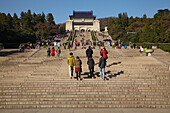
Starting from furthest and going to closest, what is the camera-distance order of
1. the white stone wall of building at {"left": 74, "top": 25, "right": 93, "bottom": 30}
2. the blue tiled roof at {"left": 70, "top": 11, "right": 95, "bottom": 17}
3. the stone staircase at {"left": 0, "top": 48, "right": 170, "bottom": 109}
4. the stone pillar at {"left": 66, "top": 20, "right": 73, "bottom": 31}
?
the blue tiled roof at {"left": 70, "top": 11, "right": 95, "bottom": 17} < the white stone wall of building at {"left": 74, "top": 25, "right": 93, "bottom": 30} < the stone pillar at {"left": 66, "top": 20, "right": 73, "bottom": 31} < the stone staircase at {"left": 0, "top": 48, "right": 170, "bottom": 109}

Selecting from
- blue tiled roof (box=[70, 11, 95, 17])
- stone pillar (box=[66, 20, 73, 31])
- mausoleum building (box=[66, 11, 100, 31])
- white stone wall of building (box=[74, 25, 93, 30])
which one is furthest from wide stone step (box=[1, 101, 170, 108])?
blue tiled roof (box=[70, 11, 95, 17])

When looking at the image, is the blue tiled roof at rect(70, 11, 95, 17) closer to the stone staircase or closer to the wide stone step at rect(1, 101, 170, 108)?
the stone staircase

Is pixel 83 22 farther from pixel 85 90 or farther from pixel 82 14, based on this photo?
pixel 85 90

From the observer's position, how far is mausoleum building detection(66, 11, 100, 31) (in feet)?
262

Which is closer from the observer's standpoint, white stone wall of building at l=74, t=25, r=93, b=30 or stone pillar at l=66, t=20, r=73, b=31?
stone pillar at l=66, t=20, r=73, b=31

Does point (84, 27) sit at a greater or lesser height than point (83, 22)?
lesser

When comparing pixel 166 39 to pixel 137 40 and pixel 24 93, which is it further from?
pixel 24 93

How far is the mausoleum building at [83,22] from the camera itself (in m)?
79.8

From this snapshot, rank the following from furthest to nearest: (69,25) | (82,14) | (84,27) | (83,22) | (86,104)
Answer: (82,14)
(83,22)
(84,27)
(69,25)
(86,104)

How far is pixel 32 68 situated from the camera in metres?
12.9

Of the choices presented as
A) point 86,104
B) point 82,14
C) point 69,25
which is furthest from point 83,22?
point 86,104

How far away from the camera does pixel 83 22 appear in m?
83.6

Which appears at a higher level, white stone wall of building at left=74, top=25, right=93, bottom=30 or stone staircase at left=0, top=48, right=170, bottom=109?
white stone wall of building at left=74, top=25, right=93, bottom=30

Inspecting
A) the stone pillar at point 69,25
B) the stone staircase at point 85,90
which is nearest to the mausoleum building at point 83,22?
the stone pillar at point 69,25
